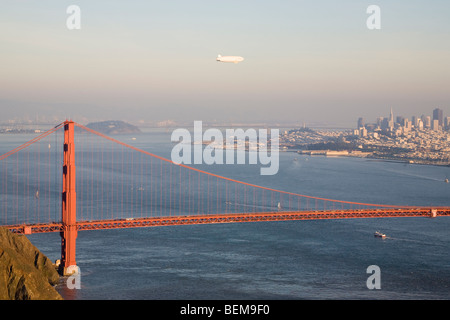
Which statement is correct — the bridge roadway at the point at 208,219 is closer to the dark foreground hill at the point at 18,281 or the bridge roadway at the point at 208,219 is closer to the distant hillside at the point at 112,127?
the dark foreground hill at the point at 18,281

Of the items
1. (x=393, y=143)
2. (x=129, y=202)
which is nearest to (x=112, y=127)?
(x=393, y=143)

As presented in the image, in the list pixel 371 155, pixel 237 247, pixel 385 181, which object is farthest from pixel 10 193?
pixel 371 155

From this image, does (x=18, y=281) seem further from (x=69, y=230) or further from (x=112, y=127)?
(x=112, y=127)

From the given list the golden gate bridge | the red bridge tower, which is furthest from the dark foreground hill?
the golden gate bridge

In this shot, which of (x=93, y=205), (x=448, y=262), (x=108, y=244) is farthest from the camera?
(x=93, y=205)

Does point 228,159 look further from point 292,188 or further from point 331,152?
point 292,188

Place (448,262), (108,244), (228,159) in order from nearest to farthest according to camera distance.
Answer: (448,262) → (108,244) → (228,159)
